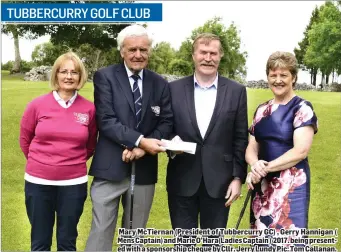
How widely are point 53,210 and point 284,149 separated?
179 centimetres

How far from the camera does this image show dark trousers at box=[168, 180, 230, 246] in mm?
3615

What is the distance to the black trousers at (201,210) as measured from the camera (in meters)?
3.62

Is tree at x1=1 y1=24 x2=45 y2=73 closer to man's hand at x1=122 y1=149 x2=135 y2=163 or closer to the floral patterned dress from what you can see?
man's hand at x1=122 y1=149 x2=135 y2=163

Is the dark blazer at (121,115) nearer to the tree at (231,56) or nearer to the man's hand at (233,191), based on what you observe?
the man's hand at (233,191)

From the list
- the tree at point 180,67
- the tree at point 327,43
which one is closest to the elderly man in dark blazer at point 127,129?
the tree at point 180,67

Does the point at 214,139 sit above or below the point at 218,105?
below

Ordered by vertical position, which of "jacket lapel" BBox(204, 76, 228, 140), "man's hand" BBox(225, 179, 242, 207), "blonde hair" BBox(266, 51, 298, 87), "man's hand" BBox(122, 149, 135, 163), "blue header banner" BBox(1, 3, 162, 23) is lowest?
"man's hand" BBox(225, 179, 242, 207)

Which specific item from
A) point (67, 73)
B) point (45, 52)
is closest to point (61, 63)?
point (67, 73)

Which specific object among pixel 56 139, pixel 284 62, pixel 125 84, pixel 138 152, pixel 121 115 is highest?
pixel 284 62

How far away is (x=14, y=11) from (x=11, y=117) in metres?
6.02

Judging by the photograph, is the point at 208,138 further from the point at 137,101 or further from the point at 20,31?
the point at 20,31

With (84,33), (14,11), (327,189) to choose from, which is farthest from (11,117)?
(327,189)

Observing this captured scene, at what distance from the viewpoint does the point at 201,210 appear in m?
3.66

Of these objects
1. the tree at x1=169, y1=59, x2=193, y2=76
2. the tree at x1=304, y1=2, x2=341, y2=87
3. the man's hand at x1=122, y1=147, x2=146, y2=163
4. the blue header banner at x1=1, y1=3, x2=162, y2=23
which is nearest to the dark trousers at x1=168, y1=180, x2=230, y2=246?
the man's hand at x1=122, y1=147, x2=146, y2=163
